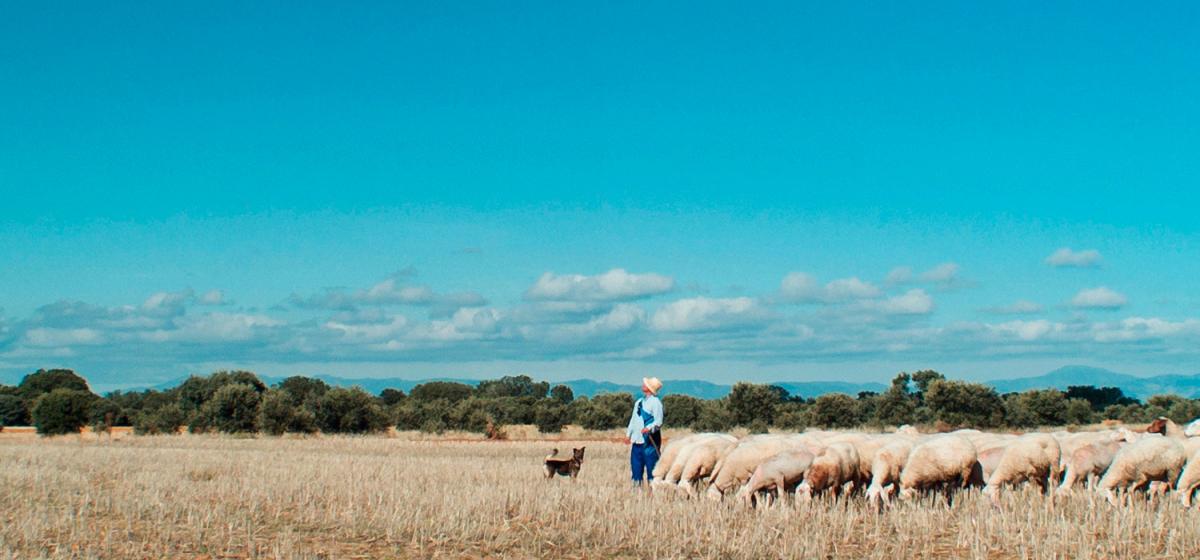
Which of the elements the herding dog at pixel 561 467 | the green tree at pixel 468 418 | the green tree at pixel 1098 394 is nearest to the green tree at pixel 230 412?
the green tree at pixel 468 418

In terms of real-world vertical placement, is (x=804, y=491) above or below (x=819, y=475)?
below

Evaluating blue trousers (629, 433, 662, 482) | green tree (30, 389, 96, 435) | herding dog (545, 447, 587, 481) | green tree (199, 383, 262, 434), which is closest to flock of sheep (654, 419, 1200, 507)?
blue trousers (629, 433, 662, 482)

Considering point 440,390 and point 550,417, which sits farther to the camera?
point 440,390

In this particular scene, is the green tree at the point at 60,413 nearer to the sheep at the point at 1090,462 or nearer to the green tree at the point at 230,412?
the green tree at the point at 230,412

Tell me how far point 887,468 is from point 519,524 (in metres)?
6.37

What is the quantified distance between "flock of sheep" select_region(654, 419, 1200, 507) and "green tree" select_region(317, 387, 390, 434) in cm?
3930

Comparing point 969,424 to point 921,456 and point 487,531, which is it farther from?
point 487,531

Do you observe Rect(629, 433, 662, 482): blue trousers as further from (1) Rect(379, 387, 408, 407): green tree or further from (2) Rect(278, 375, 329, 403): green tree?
(1) Rect(379, 387, 408, 407): green tree

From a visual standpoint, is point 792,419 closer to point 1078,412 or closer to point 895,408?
point 895,408

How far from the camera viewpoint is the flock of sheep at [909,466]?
15.2 meters

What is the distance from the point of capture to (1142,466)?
1590 cm

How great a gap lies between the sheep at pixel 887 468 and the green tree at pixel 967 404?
1433 inches

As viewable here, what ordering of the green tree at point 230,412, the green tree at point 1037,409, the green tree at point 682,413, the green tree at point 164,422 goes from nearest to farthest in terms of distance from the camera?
the green tree at point 230,412 → the green tree at point 164,422 → the green tree at point 1037,409 → the green tree at point 682,413

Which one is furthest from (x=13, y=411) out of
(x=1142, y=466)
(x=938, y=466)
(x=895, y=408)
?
(x=1142, y=466)
